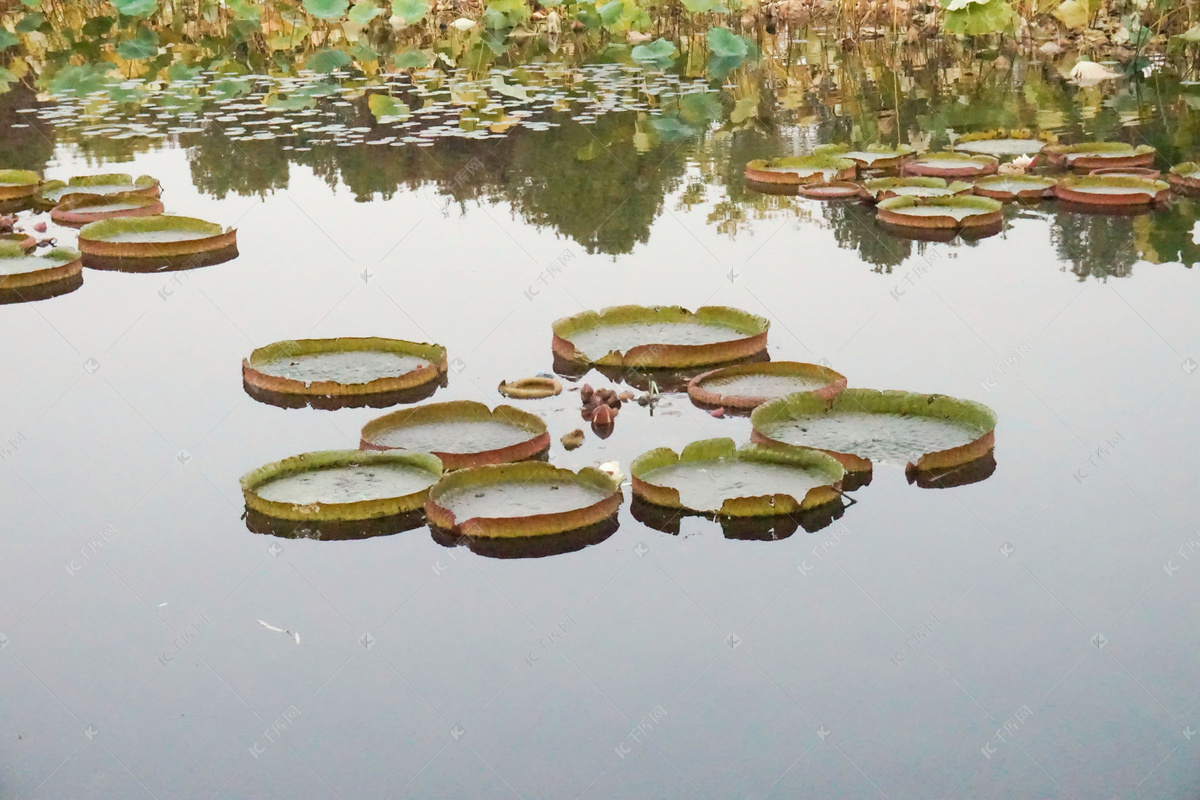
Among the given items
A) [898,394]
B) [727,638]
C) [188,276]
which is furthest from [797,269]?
[727,638]

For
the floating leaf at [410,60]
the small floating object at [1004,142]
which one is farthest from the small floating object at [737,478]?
the floating leaf at [410,60]

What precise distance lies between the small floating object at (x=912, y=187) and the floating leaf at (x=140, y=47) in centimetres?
1337

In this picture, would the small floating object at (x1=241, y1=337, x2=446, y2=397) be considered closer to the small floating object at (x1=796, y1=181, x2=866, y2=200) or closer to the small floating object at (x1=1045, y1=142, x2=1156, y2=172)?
the small floating object at (x1=796, y1=181, x2=866, y2=200)

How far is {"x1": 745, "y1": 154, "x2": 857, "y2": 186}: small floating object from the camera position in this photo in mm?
9453

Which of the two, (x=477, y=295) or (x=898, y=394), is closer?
(x=898, y=394)

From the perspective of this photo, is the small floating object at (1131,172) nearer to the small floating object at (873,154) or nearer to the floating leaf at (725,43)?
the small floating object at (873,154)

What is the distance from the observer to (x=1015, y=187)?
8906 millimetres

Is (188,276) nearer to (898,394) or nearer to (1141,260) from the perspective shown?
(898,394)

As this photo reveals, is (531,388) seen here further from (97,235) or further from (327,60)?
(327,60)

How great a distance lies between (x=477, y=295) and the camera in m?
7.11

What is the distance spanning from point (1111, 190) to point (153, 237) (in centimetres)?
565

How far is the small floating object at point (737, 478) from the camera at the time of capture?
14.4ft

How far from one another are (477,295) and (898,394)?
8.89ft

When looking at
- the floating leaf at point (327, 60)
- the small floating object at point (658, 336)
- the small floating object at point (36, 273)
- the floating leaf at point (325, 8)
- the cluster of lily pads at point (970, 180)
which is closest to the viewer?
the small floating object at point (658, 336)
